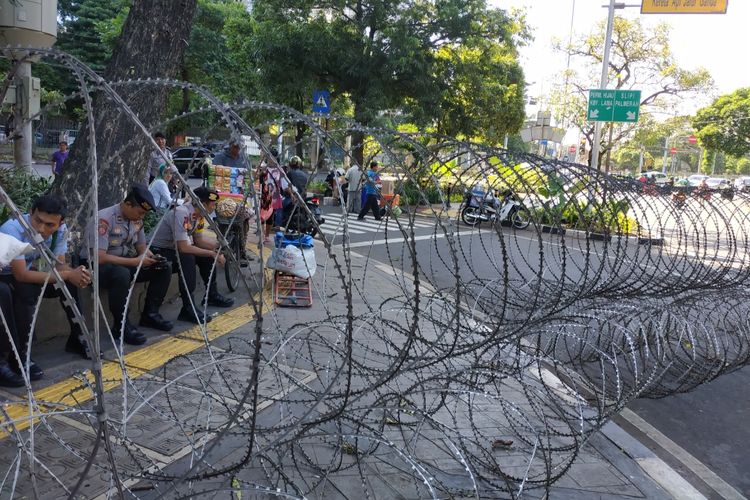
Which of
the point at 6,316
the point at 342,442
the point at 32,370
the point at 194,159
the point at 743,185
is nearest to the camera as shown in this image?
the point at 342,442

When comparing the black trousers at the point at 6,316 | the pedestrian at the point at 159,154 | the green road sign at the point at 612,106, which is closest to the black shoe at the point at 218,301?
the pedestrian at the point at 159,154

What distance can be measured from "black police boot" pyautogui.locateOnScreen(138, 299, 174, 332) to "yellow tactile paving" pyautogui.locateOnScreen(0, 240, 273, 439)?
15cm

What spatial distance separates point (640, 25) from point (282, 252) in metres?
21.6

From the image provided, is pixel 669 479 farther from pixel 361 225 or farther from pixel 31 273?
pixel 361 225

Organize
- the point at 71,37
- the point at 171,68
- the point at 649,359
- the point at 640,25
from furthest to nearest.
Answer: the point at 71,37 < the point at 640,25 < the point at 171,68 < the point at 649,359

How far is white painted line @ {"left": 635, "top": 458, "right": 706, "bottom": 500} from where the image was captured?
3.30 metres

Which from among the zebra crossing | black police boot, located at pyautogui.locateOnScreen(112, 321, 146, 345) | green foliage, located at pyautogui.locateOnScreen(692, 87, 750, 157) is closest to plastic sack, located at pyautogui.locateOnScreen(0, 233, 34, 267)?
black police boot, located at pyautogui.locateOnScreen(112, 321, 146, 345)

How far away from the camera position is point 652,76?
23500mm

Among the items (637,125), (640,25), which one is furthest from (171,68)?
(637,125)

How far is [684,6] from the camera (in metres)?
12.8

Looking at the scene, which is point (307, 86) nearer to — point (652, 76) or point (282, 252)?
point (282, 252)

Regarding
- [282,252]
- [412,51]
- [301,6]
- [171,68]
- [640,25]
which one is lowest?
[282,252]

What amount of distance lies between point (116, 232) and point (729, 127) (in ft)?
134

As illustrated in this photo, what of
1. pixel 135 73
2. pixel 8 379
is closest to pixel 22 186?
pixel 135 73
